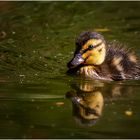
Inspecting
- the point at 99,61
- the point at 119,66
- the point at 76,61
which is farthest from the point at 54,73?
the point at 119,66

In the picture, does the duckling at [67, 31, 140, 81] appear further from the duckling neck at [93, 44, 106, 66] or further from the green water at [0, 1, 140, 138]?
the green water at [0, 1, 140, 138]

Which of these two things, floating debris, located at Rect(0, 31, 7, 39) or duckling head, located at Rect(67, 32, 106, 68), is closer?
duckling head, located at Rect(67, 32, 106, 68)

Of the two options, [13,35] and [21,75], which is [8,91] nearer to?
[21,75]

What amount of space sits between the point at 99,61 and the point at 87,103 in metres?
1.17

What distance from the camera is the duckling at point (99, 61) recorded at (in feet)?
22.2

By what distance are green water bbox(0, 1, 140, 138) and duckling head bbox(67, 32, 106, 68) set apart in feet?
0.66

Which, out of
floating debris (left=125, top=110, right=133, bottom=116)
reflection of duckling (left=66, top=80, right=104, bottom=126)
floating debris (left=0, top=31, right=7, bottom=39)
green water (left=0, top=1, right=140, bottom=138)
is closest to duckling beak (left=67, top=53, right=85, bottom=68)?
green water (left=0, top=1, right=140, bottom=138)

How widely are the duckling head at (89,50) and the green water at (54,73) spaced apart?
0.20m

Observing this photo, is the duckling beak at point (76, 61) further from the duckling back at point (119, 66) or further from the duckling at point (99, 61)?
the duckling back at point (119, 66)

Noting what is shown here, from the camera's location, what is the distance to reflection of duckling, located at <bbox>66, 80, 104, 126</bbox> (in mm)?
5410

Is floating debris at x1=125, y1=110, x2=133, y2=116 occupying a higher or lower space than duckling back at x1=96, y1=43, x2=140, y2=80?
lower

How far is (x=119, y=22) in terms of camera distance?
30.3 feet

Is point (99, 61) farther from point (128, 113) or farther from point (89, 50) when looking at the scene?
point (128, 113)

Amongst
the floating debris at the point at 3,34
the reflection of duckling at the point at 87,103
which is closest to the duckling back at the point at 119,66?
the reflection of duckling at the point at 87,103
